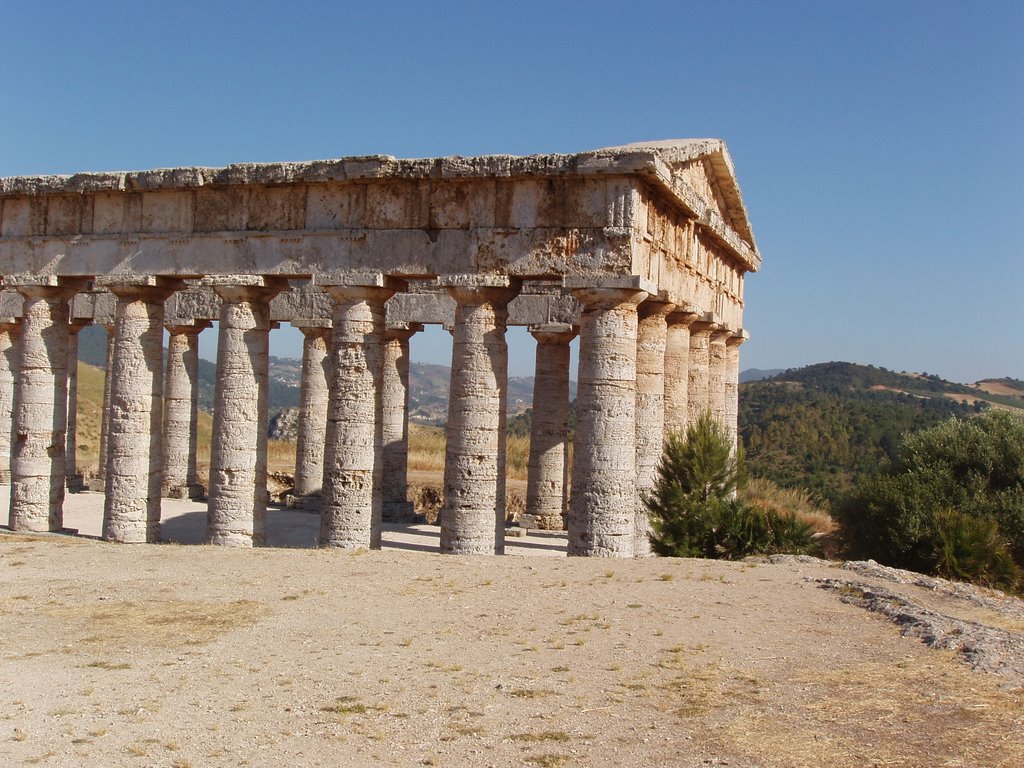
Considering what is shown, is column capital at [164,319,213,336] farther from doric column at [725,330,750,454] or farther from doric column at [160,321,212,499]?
doric column at [725,330,750,454]

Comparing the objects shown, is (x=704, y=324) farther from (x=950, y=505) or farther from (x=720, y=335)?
(x=950, y=505)

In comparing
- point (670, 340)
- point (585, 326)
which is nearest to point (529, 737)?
point (585, 326)

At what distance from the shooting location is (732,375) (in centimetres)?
2567

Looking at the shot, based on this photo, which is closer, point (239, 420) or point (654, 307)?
point (239, 420)

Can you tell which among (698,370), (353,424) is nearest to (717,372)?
(698,370)

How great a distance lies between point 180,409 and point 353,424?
34.1 feet

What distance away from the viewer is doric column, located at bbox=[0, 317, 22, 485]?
86.2 ft

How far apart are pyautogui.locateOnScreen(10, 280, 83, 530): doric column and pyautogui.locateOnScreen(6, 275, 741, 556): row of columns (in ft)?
0.09

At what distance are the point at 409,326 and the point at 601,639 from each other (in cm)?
1420

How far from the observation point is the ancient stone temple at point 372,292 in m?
16.1

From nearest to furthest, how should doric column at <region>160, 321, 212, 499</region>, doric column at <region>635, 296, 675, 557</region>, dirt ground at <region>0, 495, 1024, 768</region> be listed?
1. dirt ground at <region>0, 495, 1024, 768</region>
2. doric column at <region>635, 296, 675, 557</region>
3. doric column at <region>160, 321, 212, 499</region>

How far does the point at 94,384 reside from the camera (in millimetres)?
68188

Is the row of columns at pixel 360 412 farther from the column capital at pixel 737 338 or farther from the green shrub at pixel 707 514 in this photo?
the column capital at pixel 737 338

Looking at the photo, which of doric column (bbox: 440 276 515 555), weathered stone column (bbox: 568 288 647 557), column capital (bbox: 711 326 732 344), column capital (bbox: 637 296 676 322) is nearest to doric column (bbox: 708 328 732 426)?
column capital (bbox: 711 326 732 344)
